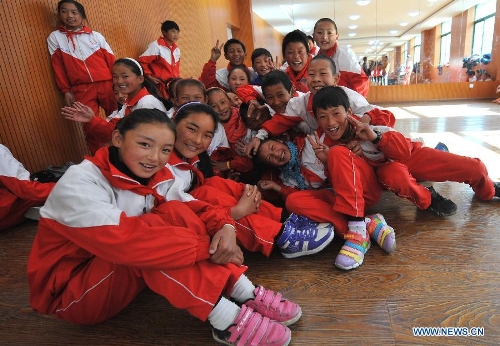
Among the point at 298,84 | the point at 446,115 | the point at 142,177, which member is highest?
the point at 298,84

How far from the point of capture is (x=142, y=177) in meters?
1.06

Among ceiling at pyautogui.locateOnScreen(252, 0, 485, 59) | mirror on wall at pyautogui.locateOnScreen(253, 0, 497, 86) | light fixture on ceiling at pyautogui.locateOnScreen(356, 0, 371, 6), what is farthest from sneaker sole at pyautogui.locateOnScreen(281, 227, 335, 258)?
light fixture on ceiling at pyautogui.locateOnScreen(356, 0, 371, 6)

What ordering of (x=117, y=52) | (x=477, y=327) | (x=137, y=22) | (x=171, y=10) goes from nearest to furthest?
(x=477, y=327) < (x=117, y=52) < (x=137, y=22) < (x=171, y=10)

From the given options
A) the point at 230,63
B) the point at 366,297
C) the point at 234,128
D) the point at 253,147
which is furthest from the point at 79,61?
the point at 366,297

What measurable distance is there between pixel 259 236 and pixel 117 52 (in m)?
3.25

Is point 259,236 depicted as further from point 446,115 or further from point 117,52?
point 446,115

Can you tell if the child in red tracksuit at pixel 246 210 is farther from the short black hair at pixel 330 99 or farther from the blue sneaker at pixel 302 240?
the short black hair at pixel 330 99

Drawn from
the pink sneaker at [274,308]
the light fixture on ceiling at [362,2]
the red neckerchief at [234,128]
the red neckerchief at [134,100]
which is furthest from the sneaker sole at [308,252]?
the light fixture on ceiling at [362,2]

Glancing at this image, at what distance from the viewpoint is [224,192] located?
1.48 m

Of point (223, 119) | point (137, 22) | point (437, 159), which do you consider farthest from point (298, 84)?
point (137, 22)

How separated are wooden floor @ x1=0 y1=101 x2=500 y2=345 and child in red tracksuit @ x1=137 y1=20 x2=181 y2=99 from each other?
289cm

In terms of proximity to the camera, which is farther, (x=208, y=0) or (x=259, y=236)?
(x=208, y=0)

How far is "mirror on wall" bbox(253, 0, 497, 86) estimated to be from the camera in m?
7.57

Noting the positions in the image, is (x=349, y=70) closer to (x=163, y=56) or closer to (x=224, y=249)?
(x=224, y=249)
